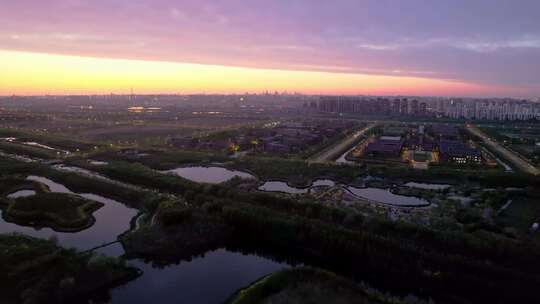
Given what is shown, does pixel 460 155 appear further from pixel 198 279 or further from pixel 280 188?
pixel 198 279

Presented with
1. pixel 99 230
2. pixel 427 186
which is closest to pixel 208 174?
pixel 99 230

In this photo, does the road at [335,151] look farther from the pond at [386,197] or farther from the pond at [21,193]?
the pond at [21,193]

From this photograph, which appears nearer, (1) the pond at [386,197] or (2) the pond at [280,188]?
(1) the pond at [386,197]

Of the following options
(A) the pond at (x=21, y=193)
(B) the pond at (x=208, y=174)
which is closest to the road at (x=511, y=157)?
(B) the pond at (x=208, y=174)

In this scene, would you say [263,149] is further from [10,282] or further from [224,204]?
[10,282]

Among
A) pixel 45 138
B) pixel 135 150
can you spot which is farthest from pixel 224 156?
pixel 45 138

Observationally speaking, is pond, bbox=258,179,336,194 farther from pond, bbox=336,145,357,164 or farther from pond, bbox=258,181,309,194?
pond, bbox=336,145,357,164
